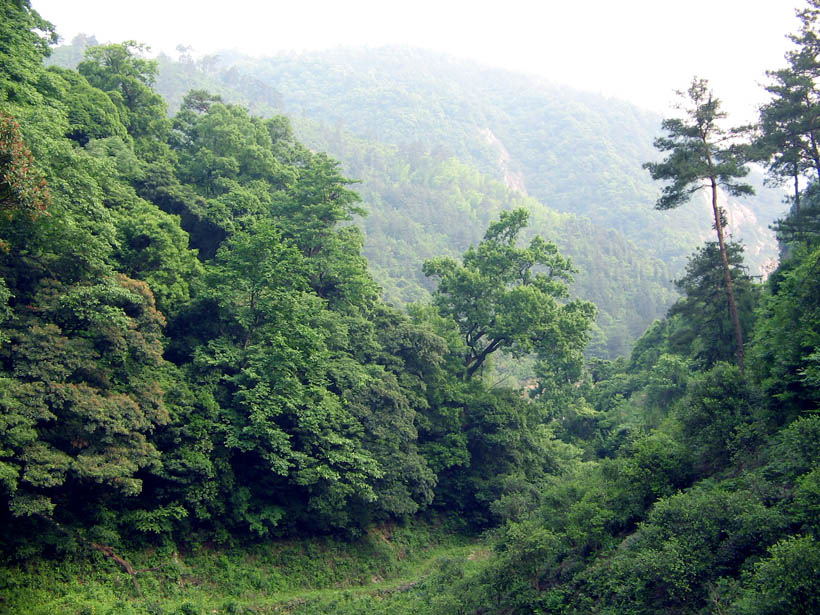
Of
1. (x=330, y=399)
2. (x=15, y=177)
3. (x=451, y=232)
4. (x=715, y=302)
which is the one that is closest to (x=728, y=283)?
(x=715, y=302)

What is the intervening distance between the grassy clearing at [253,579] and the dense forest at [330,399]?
0.08 metres

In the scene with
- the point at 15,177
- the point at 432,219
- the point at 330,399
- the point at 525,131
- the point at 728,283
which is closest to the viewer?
the point at 15,177

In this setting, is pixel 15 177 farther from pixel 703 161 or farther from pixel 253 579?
pixel 703 161

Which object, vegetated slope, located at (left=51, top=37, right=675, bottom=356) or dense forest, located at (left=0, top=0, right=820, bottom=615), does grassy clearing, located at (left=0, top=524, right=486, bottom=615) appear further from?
vegetated slope, located at (left=51, top=37, right=675, bottom=356)

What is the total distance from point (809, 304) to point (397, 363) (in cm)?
1456

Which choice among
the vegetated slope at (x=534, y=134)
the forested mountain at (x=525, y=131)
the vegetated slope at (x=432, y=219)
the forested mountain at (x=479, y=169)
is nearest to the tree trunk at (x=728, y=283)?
the forested mountain at (x=479, y=169)

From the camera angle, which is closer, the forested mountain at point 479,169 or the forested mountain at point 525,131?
the forested mountain at point 479,169

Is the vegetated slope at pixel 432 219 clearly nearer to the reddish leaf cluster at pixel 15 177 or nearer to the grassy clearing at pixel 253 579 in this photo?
the grassy clearing at pixel 253 579

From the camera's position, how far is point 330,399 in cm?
2180

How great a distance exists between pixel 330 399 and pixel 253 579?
5.92 metres

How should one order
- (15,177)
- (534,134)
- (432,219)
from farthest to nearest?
1. (534,134)
2. (432,219)
3. (15,177)

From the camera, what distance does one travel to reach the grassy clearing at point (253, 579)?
14719 millimetres

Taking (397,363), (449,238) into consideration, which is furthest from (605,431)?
(449,238)

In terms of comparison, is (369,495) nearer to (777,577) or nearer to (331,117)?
(777,577)
